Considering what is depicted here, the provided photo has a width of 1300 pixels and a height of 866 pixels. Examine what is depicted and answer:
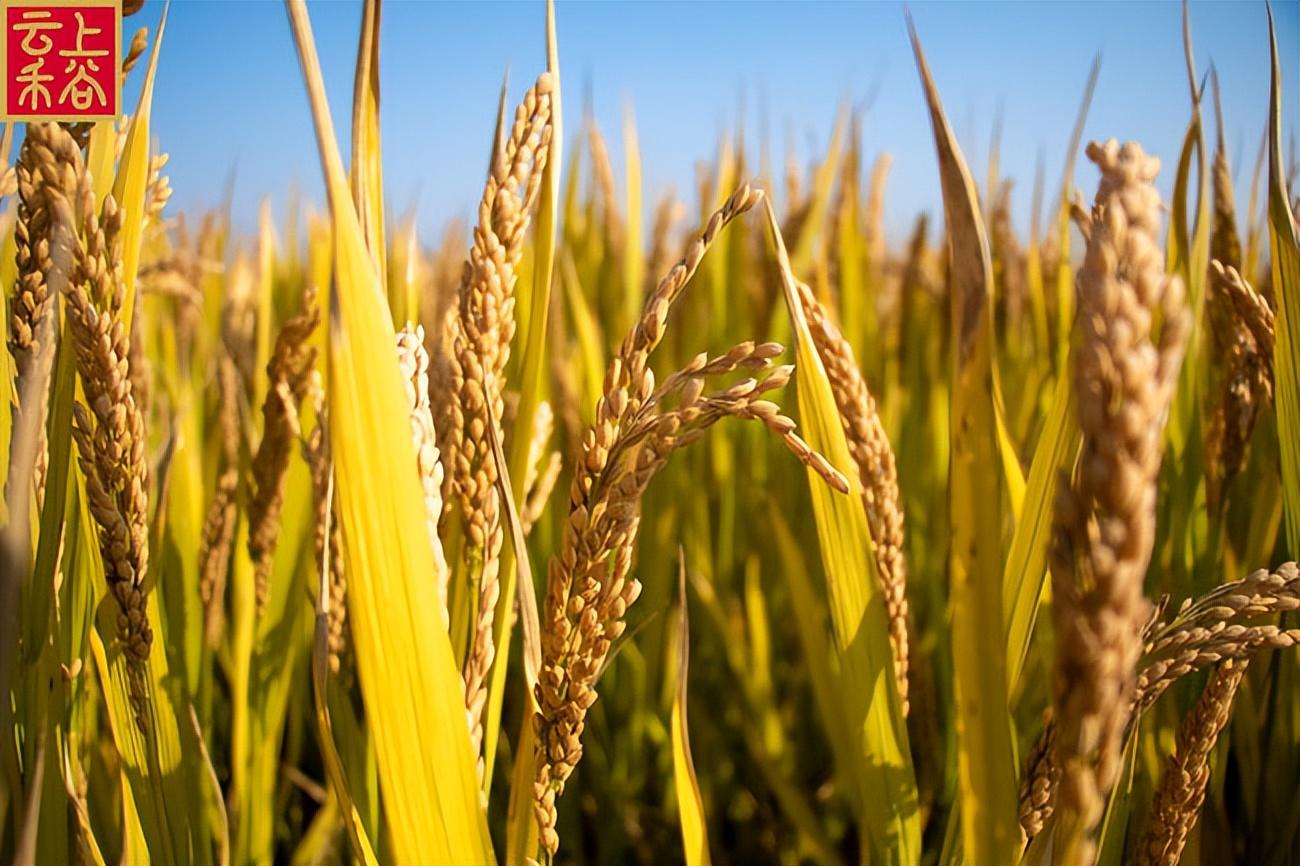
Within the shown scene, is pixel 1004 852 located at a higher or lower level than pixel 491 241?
lower

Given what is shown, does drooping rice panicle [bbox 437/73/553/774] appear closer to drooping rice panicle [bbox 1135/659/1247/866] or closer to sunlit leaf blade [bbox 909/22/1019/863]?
sunlit leaf blade [bbox 909/22/1019/863]

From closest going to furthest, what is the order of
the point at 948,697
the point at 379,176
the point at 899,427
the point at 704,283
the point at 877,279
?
the point at 379,176 → the point at 948,697 → the point at 899,427 → the point at 704,283 → the point at 877,279

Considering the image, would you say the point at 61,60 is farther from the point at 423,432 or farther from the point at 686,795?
the point at 686,795

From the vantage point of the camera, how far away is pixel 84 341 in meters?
0.38

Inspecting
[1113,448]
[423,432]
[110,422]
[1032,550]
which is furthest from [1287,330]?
[110,422]

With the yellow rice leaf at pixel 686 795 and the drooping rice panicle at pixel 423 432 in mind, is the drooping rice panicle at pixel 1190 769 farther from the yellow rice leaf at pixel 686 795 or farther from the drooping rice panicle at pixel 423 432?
the drooping rice panicle at pixel 423 432

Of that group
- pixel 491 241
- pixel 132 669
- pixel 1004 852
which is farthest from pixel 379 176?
pixel 1004 852

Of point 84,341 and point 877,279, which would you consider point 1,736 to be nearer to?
point 84,341

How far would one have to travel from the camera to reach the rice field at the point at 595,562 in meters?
0.31

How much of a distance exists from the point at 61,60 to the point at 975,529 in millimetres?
627

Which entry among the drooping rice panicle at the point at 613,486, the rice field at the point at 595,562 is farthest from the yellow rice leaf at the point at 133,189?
the drooping rice panicle at the point at 613,486

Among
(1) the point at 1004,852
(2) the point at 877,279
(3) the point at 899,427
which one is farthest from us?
(2) the point at 877,279

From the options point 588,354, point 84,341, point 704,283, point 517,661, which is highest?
point 704,283

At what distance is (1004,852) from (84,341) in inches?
18.5
